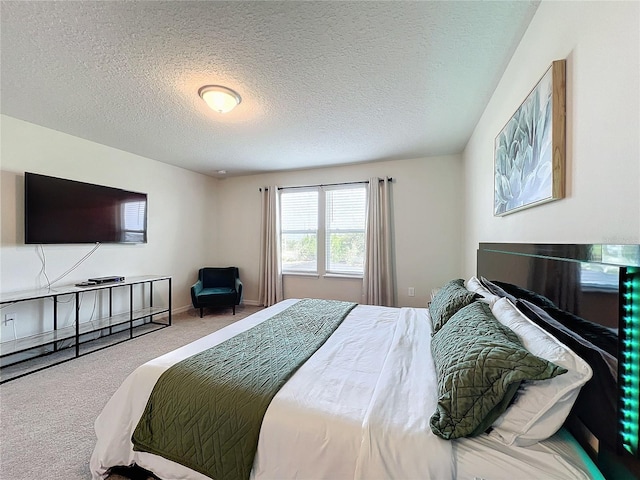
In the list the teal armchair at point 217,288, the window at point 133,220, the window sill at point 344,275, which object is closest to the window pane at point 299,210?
the window sill at point 344,275

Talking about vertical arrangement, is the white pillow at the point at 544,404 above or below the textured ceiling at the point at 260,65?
below

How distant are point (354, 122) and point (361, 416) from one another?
2.59 meters

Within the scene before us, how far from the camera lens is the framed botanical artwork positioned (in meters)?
1.18

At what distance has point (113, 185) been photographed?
3.51 m

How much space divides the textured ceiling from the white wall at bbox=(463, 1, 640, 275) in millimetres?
339

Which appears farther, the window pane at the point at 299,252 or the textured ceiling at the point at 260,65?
the window pane at the point at 299,252

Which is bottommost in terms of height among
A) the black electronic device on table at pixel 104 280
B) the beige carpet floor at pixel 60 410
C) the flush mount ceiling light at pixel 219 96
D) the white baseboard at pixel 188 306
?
the beige carpet floor at pixel 60 410

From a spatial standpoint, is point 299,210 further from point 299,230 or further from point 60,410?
point 60,410

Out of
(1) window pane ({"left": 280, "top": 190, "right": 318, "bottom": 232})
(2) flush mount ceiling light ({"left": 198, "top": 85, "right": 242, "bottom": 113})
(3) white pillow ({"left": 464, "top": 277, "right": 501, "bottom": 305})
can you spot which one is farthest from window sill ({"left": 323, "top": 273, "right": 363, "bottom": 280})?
(2) flush mount ceiling light ({"left": 198, "top": 85, "right": 242, "bottom": 113})

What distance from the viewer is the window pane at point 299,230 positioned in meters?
4.62

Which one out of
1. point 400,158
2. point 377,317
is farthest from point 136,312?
point 400,158

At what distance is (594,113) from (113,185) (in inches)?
180

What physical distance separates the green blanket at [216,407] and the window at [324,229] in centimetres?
299

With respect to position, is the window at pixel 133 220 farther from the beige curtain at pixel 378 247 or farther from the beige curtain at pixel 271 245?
the beige curtain at pixel 378 247
